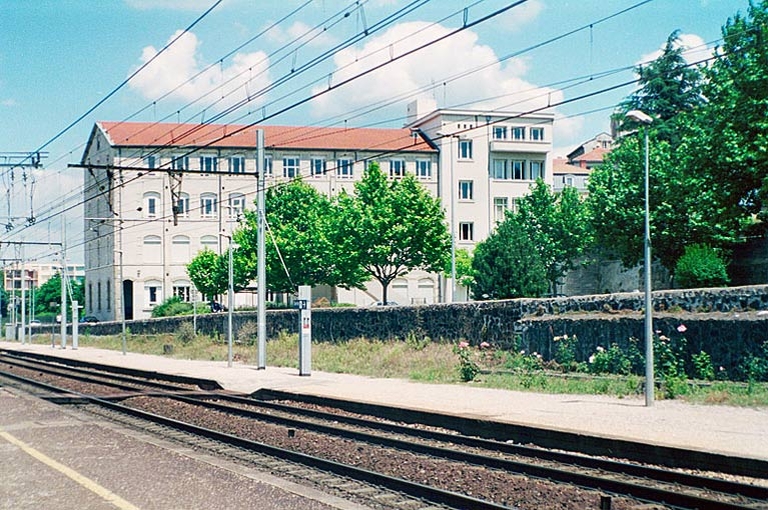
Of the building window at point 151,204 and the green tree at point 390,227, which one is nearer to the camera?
the green tree at point 390,227

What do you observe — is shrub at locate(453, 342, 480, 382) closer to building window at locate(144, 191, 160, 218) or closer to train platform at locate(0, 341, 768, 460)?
train platform at locate(0, 341, 768, 460)

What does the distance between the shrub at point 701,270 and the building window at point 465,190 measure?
43400 millimetres

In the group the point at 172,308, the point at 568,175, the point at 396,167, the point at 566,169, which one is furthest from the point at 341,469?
the point at 566,169

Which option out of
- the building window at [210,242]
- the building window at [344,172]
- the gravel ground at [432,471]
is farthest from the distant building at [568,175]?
the gravel ground at [432,471]

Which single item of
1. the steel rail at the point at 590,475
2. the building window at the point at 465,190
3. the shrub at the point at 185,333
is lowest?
the shrub at the point at 185,333

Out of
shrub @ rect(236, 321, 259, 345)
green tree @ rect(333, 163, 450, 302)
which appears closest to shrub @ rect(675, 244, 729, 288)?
shrub @ rect(236, 321, 259, 345)

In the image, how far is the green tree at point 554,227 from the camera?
2596 inches

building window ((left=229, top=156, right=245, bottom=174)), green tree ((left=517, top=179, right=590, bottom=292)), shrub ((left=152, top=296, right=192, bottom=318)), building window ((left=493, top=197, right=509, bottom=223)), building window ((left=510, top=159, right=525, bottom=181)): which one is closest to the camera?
green tree ((left=517, top=179, right=590, bottom=292))

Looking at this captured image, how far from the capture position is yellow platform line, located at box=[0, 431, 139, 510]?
10.2m

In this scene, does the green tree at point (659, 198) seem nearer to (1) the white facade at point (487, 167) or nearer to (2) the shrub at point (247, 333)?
(2) the shrub at point (247, 333)

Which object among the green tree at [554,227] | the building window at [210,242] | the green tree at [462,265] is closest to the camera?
the green tree at [554,227]

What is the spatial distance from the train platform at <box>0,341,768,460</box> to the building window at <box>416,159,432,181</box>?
57089mm

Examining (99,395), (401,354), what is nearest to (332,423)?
(99,395)

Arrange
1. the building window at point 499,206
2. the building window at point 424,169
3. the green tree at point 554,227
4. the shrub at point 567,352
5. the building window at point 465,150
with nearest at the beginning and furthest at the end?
the shrub at point 567,352 → the green tree at point 554,227 → the building window at point 465,150 → the building window at point 499,206 → the building window at point 424,169
